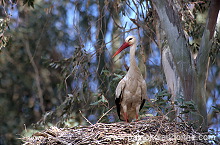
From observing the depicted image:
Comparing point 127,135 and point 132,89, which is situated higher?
point 132,89

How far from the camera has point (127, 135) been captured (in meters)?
5.29

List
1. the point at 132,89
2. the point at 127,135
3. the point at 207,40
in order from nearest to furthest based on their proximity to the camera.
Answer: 1. the point at 127,135
2. the point at 207,40
3. the point at 132,89

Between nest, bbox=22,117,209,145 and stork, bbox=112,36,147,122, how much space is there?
1.47m

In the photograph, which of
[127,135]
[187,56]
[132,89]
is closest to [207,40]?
[187,56]

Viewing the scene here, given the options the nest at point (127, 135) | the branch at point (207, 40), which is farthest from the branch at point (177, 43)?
the nest at point (127, 135)

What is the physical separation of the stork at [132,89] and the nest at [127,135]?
1.47 meters

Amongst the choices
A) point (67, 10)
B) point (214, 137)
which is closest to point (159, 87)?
point (214, 137)

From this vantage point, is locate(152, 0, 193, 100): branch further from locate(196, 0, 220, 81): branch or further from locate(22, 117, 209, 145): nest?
locate(22, 117, 209, 145): nest

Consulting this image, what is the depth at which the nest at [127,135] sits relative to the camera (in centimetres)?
518

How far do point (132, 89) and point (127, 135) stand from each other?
190 centimetres

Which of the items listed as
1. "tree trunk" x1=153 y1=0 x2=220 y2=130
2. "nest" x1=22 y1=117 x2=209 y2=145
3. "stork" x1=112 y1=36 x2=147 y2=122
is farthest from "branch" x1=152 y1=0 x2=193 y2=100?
"nest" x1=22 y1=117 x2=209 y2=145

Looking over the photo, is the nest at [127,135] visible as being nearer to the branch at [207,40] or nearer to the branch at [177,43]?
the branch at [177,43]

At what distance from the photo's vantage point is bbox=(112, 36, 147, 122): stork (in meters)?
7.05

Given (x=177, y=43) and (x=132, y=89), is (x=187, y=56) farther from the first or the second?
(x=132, y=89)
